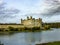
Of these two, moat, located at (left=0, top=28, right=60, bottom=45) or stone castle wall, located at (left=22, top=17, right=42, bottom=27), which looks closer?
stone castle wall, located at (left=22, top=17, right=42, bottom=27)

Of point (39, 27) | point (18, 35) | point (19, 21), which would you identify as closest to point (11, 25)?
point (19, 21)

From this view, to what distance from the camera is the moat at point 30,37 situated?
10993 mm

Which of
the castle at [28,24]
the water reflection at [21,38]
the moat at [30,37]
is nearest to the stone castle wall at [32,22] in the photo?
the castle at [28,24]

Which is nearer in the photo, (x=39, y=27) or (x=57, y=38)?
(x=39, y=27)

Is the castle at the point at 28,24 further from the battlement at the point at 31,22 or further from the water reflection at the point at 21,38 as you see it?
the water reflection at the point at 21,38

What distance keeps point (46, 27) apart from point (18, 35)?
1.92 m

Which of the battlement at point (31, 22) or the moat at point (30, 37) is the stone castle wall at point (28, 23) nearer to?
the battlement at point (31, 22)

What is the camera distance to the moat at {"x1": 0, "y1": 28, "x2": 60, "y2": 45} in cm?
1099

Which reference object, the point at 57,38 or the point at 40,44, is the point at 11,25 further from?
the point at 57,38

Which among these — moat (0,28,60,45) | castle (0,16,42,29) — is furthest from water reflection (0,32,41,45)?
castle (0,16,42,29)

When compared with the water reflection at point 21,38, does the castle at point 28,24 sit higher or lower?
higher

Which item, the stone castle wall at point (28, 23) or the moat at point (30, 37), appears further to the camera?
the moat at point (30, 37)

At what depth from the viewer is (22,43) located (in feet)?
35.5

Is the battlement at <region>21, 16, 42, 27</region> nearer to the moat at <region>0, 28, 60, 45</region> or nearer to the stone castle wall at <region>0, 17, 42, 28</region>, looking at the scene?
the stone castle wall at <region>0, 17, 42, 28</region>
